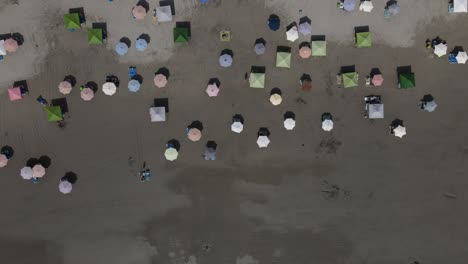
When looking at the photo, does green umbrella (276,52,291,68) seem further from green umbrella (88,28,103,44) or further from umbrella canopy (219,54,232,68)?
green umbrella (88,28,103,44)

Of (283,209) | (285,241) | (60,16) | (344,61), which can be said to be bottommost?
(285,241)

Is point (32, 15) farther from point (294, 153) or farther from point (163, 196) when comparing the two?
point (294, 153)

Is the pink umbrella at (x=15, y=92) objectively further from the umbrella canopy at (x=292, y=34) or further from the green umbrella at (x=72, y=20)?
the umbrella canopy at (x=292, y=34)

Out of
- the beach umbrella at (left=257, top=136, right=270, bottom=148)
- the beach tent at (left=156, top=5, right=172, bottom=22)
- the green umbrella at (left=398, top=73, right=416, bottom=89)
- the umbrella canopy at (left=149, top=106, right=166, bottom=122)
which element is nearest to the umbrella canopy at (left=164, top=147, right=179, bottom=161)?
the umbrella canopy at (left=149, top=106, right=166, bottom=122)

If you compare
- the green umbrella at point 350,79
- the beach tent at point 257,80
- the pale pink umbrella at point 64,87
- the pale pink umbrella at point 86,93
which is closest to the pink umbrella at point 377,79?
the green umbrella at point 350,79

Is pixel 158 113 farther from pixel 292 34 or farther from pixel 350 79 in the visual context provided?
pixel 350 79

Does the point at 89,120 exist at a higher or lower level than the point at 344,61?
lower

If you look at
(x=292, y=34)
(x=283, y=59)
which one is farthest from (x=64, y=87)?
(x=292, y=34)

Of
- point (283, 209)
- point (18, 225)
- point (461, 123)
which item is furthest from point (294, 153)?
point (18, 225)
